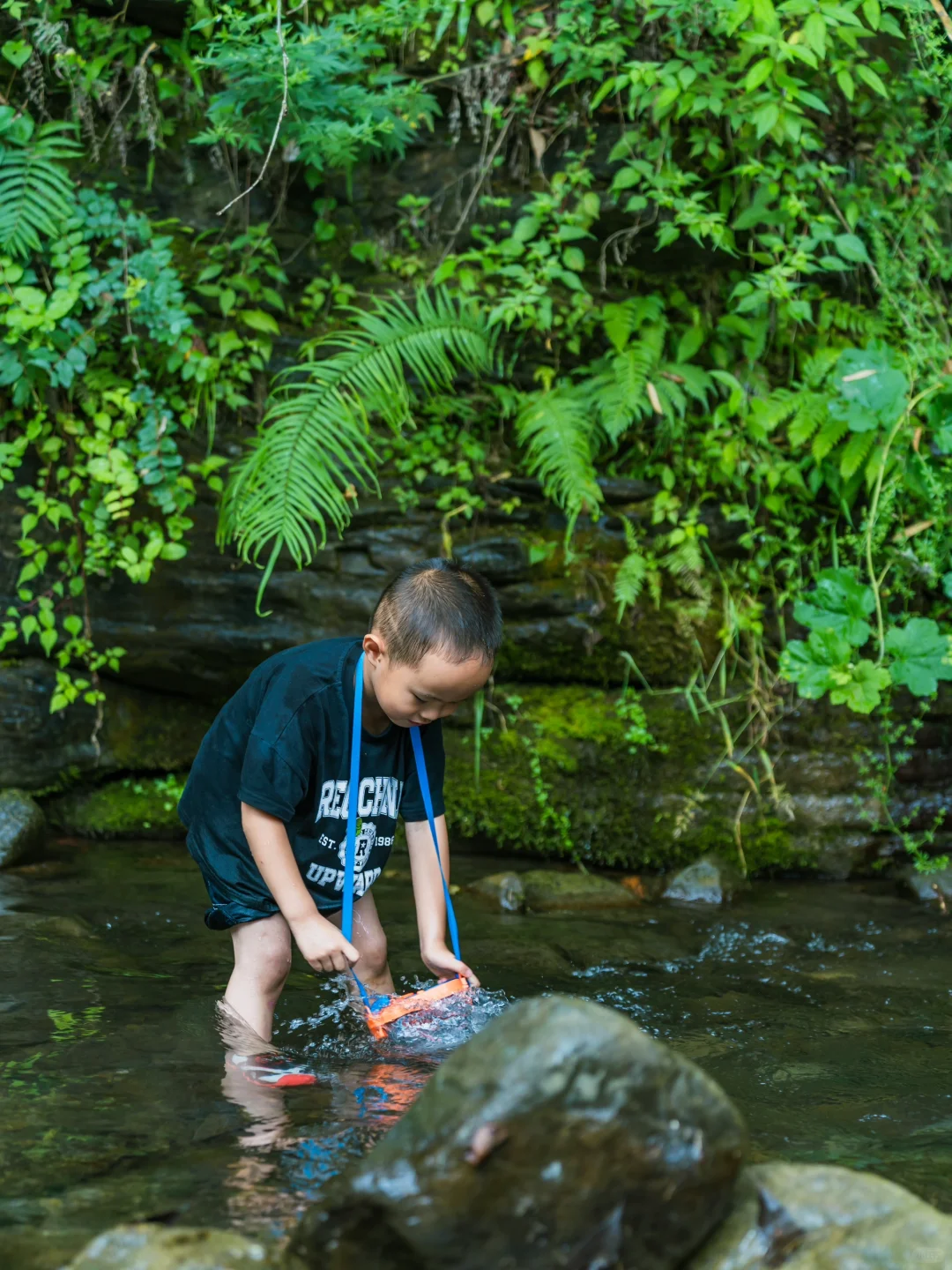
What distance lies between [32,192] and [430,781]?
3.17 metres

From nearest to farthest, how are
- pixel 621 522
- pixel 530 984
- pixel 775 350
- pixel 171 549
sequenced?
pixel 530 984 → pixel 171 549 → pixel 621 522 → pixel 775 350

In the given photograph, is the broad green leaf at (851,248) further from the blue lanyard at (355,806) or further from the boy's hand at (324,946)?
the boy's hand at (324,946)

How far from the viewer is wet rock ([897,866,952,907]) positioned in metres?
4.41

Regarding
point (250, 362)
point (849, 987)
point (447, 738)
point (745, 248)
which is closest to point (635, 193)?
point (745, 248)

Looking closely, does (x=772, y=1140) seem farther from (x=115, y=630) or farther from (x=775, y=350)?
(x=775, y=350)

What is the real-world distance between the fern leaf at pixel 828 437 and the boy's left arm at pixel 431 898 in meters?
2.57

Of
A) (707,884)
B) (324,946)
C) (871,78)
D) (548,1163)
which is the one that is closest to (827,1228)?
(548,1163)

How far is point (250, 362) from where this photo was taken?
494 cm

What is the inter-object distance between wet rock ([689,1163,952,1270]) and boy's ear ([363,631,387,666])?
143 cm

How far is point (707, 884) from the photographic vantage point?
452cm

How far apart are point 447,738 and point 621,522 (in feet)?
4.04

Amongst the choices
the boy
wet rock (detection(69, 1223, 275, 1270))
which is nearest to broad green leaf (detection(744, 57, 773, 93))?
the boy

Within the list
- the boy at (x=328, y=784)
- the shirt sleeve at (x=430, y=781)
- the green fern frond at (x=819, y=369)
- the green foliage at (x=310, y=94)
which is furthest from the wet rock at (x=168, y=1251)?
the green fern frond at (x=819, y=369)

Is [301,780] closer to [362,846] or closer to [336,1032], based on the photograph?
[362,846]
